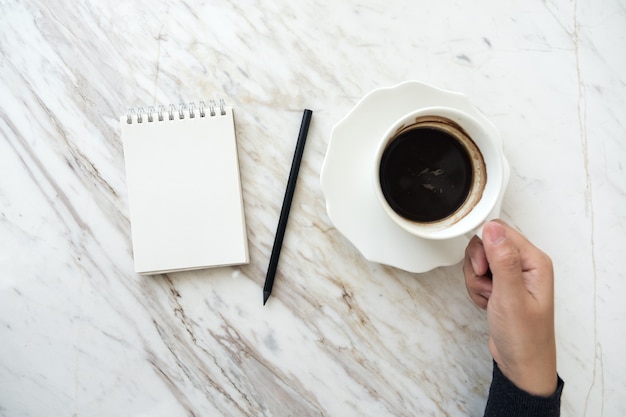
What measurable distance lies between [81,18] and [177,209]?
40 cm

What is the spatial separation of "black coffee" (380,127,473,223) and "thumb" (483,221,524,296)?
94 millimetres

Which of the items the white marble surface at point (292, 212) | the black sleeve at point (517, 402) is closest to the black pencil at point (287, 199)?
the white marble surface at point (292, 212)

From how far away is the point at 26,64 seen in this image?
83 centimetres

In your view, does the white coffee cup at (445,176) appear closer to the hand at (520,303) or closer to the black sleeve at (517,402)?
the hand at (520,303)

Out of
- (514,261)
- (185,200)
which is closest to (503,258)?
(514,261)

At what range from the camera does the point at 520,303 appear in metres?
0.66

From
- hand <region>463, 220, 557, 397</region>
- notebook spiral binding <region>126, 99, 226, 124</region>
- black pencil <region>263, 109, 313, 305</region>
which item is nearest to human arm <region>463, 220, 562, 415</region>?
hand <region>463, 220, 557, 397</region>

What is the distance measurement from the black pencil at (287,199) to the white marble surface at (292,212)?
0.02 metres

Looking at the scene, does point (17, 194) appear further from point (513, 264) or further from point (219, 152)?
point (513, 264)

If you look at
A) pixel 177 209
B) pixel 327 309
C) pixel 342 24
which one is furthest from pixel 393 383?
pixel 342 24

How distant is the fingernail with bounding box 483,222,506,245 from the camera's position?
2.09ft

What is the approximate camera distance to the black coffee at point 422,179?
721mm

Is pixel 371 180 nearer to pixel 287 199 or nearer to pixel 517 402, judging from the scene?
pixel 287 199

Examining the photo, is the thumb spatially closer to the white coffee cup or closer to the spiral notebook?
the white coffee cup
